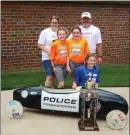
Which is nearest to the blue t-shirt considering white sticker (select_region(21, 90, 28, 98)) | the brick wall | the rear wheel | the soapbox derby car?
the soapbox derby car

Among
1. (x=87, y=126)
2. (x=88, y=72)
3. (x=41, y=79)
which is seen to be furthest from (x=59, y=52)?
(x=41, y=79)

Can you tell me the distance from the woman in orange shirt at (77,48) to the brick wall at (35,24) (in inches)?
166

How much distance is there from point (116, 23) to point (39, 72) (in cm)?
326

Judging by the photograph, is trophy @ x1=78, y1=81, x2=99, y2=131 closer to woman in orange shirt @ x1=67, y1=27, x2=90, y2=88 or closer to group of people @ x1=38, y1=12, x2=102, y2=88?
group of people @ x1=38, y1=12, x2=102, y2=88

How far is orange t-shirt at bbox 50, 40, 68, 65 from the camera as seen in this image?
612 centimetres

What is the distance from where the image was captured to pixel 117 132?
198 inches

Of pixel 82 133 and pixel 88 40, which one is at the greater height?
pixel 88 40

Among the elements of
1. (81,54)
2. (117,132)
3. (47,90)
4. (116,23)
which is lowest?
(117,132)

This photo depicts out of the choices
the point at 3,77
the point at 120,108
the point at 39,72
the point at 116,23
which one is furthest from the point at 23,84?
the point at 116,23

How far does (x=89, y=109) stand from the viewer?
205 inches

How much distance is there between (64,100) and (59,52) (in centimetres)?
97

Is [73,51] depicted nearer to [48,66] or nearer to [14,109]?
[48,66]

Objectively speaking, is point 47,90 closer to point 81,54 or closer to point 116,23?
point 81,54

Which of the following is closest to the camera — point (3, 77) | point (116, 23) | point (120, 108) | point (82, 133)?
point (82, 133)
